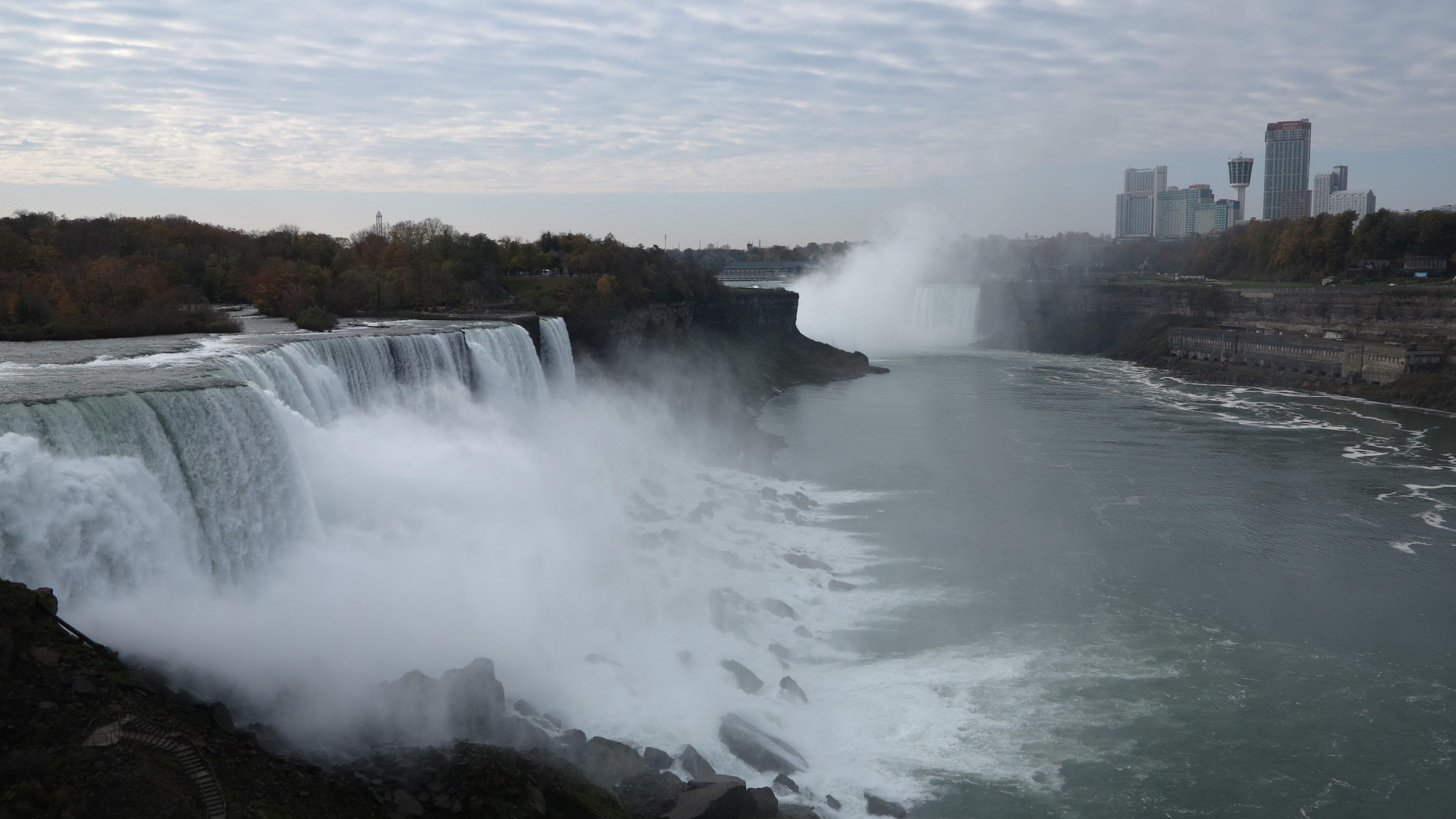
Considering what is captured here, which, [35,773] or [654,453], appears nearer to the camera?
[35,773]

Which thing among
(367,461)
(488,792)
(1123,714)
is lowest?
(1123,714)

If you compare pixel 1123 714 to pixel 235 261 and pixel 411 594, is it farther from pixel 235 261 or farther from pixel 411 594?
pixel 235 261

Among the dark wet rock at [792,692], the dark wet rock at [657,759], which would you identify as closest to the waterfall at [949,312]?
the dark wet rock at [792,692]

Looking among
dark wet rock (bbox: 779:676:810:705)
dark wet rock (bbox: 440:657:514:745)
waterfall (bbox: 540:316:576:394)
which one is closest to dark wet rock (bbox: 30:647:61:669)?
dark wet rock (bbox: 440:657:514:745)

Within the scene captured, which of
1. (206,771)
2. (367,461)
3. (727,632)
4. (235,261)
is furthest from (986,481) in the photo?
(235,261)

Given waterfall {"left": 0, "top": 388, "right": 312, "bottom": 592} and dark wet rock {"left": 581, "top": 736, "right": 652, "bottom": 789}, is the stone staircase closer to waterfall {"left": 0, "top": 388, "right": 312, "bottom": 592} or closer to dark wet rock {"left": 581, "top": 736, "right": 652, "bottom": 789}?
waterfall {"left": 0, "top": 388, "right": 312, "bottom": 592}

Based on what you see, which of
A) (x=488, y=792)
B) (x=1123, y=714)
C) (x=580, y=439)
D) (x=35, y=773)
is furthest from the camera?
(x=580, y=439)
